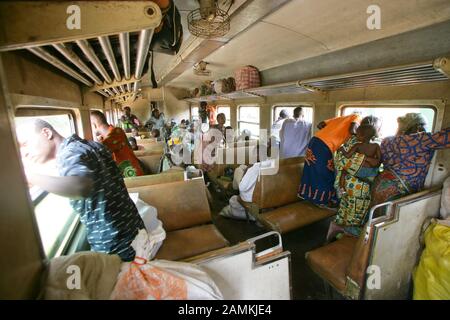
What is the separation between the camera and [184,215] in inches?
101

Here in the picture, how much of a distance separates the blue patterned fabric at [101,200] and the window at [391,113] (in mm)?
3463

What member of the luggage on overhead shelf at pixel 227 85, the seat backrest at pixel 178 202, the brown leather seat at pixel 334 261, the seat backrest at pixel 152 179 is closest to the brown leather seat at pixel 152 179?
the seat backrest at pixel 152 179

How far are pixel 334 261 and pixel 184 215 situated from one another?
170 centimetres

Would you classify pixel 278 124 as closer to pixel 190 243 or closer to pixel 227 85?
pixel 227 85

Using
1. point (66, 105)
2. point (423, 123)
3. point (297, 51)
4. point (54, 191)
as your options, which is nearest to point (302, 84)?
point (297, 51)

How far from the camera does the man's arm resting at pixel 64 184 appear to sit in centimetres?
101

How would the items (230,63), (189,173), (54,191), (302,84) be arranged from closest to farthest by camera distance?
(54,191)
(189,173)
(302,84)
(230,63)

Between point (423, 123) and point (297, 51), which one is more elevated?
point (297, 51)

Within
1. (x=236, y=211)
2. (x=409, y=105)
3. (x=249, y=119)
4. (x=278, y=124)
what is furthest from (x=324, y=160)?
(x=249, y=119)

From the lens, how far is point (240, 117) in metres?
7.67

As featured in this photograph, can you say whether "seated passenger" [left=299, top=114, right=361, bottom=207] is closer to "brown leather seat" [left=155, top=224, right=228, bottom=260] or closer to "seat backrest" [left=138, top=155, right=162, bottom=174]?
"brown leather seat" [left=155, top=224, right=228, bottom=260]

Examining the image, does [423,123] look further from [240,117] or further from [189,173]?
[240,117]

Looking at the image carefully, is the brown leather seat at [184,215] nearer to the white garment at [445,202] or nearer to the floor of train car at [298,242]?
the floor of train car at [298,242]
